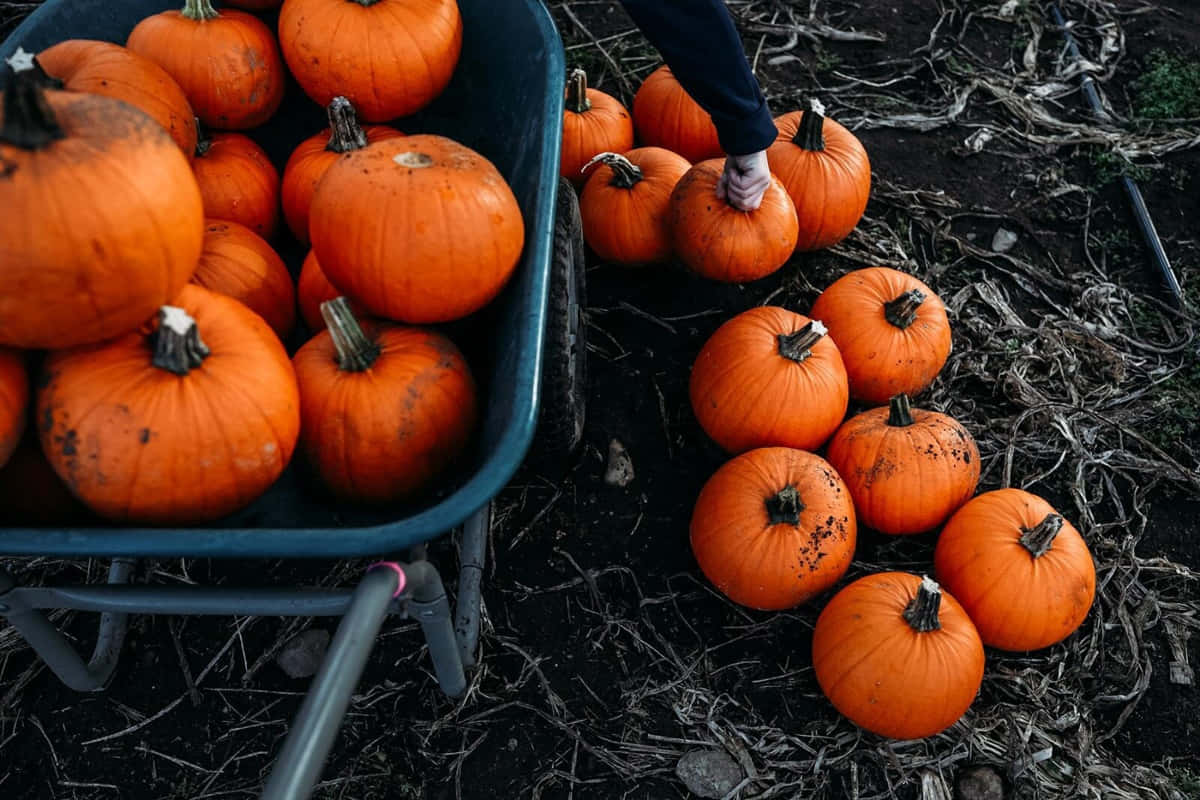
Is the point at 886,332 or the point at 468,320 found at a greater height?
the point at 468,320

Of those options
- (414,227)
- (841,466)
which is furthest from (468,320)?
(841,466)

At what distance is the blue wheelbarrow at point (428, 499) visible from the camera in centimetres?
144

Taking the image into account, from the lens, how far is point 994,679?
2455 mm

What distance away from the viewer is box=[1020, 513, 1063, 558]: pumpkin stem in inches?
90.5

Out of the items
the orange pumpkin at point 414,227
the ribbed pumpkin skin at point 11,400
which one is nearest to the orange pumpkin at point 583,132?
the orange pumpkin at point 414,227

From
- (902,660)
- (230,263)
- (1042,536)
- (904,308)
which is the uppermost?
(230,263)

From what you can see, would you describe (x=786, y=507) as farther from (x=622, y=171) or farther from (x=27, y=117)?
(x=27, y=117)

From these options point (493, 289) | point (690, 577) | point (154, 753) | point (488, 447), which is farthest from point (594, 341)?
point (154, 753)

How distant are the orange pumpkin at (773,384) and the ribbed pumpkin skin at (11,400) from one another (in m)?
1.80

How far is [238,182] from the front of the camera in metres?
2.34

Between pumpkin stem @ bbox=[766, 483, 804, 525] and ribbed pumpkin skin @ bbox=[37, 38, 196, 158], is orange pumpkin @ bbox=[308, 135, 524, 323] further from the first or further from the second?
pumpkin stem @ bbox=[766, 483, 804, 525]

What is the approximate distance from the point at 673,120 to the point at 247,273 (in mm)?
1950

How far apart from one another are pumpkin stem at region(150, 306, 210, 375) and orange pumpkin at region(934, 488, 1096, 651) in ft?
6.74

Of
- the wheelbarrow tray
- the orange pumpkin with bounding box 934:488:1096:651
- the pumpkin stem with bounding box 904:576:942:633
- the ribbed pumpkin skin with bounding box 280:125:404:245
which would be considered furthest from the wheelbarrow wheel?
the orange pumpkin with bounding box 934:488:1096:651
